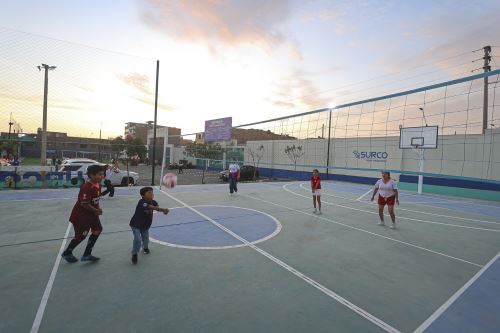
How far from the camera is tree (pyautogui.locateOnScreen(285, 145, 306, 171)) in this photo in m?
30.7

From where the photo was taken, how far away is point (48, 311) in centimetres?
332

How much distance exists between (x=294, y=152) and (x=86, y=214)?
28.0 meters

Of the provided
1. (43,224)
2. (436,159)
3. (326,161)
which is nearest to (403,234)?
(43,224)

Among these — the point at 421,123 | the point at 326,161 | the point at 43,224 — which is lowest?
the point at 43,224

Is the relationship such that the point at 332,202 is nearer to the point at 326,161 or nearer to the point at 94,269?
the point at 94,269

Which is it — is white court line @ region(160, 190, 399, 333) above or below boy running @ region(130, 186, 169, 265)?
below

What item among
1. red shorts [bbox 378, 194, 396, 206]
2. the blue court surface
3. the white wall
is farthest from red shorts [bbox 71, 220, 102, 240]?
the white wall

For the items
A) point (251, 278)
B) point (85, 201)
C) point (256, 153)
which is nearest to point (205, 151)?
point (256, 153)

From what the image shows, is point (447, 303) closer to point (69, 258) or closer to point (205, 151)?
point (69, 258)

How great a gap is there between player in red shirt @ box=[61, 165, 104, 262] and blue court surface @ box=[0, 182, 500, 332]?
0.89ft

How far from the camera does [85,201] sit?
4617 millimetres

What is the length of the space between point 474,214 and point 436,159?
10012 millimetres

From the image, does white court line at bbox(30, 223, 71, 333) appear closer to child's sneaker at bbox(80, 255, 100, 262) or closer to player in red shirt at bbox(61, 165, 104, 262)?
player in red shirt at bbox(61, 165, 104, 262)

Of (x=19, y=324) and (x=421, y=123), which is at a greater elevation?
(x=421, y=123)
